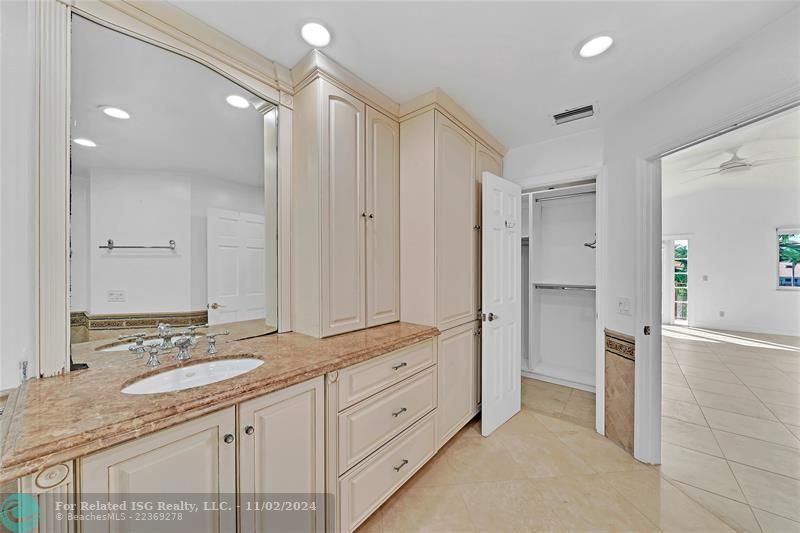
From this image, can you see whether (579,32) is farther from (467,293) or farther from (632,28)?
(467,293)

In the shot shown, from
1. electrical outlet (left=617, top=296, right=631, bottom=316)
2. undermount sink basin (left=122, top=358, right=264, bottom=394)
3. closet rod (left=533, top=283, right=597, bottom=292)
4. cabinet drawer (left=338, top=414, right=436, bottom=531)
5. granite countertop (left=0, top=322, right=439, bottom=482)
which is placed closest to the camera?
granite countertop (left=0, top=322, right=439, bottom=482)

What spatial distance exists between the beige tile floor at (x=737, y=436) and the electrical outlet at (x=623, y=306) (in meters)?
0.98

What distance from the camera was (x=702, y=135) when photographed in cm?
157

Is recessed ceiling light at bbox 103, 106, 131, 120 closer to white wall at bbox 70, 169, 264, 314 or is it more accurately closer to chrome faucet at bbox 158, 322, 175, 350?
white wall at bbox 70, 169, 264, 314

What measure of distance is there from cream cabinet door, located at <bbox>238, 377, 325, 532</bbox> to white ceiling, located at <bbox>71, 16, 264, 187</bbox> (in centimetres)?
117

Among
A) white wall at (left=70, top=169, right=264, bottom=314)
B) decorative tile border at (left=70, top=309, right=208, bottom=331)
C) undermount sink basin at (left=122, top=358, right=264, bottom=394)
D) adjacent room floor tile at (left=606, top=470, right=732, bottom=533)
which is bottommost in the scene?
Answer: adjacent room floor tile at (left=606, top=470, right=732, bottom=533)

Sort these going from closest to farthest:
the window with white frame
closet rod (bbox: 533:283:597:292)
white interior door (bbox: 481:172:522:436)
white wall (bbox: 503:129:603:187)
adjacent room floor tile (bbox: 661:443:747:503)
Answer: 1. adjacent room floor tile (bbox: 661:443:747:503)
2. white interior door (bbox: 481:172:522:436)
3. white wall (bbox: 503:129:603:187)
4. closet rod (bbox: 533:283:597:292)
5. the window with white frame

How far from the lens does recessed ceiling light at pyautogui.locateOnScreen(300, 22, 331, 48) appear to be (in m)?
1.37

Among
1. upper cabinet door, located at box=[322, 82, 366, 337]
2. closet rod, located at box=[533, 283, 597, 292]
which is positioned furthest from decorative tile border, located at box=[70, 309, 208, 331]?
closet rod, located at box=[533, 283, 597, 292]

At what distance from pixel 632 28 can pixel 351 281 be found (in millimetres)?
1864

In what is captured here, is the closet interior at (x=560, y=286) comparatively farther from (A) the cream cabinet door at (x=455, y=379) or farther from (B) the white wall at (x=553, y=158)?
(A) the cream cabinet door at (x=455, y=379)

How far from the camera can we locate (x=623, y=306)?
2.05 metres

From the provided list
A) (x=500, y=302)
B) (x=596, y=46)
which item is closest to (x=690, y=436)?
(x=500, y=302)

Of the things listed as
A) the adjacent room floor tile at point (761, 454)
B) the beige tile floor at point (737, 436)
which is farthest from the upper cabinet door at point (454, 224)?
the adjacent room floor tile at point (761, 454)
